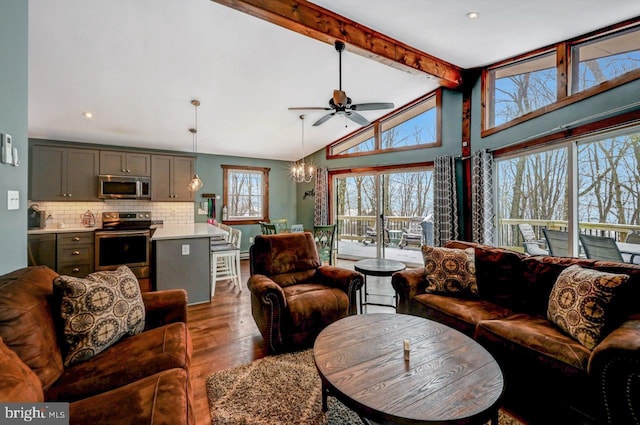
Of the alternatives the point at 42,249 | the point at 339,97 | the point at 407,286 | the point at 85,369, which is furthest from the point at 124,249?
the point at 407,286

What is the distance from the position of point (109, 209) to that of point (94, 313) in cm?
467

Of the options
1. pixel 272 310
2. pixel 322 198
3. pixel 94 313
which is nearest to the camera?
pixel 94 313

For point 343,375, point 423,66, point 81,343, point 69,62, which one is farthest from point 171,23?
point 343,375

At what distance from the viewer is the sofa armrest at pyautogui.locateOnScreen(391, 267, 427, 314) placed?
265cm

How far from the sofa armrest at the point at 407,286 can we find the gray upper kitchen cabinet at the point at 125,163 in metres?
5.03

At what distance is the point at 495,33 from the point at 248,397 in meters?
4.35

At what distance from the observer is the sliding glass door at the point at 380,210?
18.5ft

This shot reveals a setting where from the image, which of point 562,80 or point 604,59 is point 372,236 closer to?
point 562,80

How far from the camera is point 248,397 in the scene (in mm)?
1840

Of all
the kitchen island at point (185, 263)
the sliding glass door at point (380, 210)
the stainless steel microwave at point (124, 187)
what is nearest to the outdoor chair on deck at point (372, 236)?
the sliding glass door at point (380, 210)

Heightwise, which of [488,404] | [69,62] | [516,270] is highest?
[69,62]

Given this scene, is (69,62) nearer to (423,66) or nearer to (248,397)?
(248,397)

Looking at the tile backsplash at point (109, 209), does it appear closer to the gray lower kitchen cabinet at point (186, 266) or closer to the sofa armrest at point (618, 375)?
the gray lower kitchen cabinet at point (186, 266)

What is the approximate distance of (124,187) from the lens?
5.12 metres
